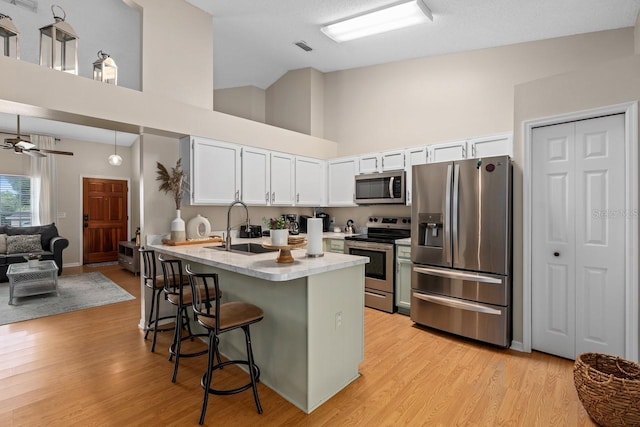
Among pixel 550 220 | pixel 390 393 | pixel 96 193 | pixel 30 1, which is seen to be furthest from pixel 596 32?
pixel 96 193

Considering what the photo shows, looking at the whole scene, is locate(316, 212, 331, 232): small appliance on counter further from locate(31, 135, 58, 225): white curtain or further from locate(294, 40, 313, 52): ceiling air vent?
locate(31, 135, 58, 225): white curtain

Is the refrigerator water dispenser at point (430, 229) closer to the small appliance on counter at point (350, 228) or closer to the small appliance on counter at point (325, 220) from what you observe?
the small appliance on counter at point (350, 228)

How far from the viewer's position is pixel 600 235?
8.82 feet

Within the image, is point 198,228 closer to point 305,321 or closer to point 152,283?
point 152,283

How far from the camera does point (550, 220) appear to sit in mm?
2922

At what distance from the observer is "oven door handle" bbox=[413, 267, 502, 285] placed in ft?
10.1

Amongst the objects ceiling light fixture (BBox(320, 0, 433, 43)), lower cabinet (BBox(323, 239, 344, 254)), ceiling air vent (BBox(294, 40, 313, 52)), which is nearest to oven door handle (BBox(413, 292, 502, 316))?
lower cabinet (BBox(323, 239, 344, 254))

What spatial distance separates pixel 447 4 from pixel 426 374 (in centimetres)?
353

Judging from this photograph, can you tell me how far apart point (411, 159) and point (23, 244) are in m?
7.07

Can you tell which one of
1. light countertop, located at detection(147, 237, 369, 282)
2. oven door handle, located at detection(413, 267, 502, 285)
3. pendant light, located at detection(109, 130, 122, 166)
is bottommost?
oven door handle, located at detection(413, 267, 502, 285)

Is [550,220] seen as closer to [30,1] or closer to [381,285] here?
[381,285]

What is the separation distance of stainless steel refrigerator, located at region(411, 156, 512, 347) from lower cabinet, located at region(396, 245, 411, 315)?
1.01 feet


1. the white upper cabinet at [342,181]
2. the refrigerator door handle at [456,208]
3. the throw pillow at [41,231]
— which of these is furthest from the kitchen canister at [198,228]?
the throw pillow at [41,231]

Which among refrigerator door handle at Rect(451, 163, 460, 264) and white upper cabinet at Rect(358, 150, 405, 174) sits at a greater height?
white upper cabinet at Rect(358, 150, 405, 174)
